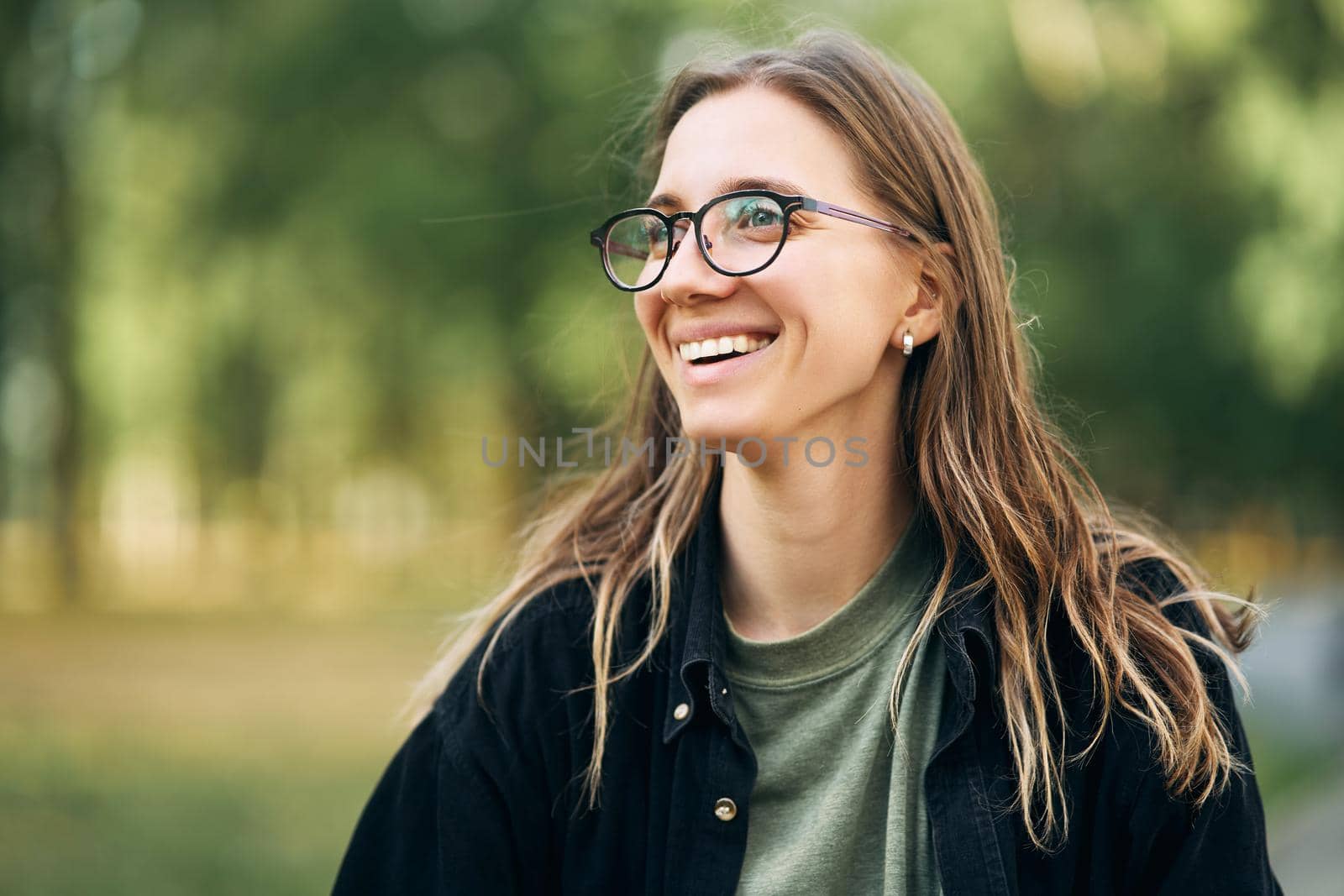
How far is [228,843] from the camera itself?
6.35 m

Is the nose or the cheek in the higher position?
the nose

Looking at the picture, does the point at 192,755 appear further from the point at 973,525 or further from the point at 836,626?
the point at 973,525

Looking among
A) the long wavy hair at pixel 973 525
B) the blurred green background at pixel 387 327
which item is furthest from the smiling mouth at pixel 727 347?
the blurred green background at pixel 387 327

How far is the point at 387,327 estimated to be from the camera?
16641 millimetres

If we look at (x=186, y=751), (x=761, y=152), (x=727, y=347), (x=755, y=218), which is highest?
(x=761, y=152)

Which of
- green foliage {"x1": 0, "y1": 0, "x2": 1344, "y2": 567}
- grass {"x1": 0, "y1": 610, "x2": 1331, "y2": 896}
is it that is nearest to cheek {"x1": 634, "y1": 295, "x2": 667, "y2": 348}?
grass {"x1": 0, "y1": 610, "x2": 1331, "y2": 896}

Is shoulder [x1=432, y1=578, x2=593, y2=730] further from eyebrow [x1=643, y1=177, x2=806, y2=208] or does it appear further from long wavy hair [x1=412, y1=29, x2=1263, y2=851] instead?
eyebrow [x1=643, y1=177, x2=806, y2=208]

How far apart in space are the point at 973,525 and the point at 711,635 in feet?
1.81

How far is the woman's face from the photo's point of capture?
230 centimetres

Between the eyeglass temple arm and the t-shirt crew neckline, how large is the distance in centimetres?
65

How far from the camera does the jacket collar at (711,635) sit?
2294 millimetres

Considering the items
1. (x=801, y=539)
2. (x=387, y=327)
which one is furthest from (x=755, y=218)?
(x=387, y=327)

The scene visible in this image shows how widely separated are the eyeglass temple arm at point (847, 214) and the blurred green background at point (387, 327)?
0.88 m

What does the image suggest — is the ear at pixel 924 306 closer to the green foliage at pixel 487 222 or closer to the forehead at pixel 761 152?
the forehead at pixel 761 152
